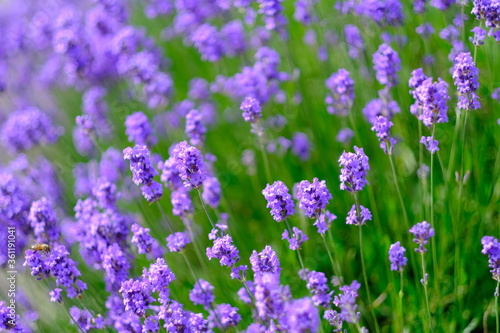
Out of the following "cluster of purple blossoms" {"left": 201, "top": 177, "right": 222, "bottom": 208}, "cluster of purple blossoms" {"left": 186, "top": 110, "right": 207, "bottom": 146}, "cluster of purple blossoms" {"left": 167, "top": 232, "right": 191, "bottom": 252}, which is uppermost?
"cluster of purple blossoms" {"left": 186, "top": 110, "right": 207, "bottom": 146}

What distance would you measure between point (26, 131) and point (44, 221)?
5.17 feet

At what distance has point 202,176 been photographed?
99.7 inches

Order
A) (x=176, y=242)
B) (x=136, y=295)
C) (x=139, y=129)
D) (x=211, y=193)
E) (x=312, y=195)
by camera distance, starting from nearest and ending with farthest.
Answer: (x=312, y=195)
(x=136, y=295)
(x=176, y=242)
(x=211, y=193)
(x=139, y=129)

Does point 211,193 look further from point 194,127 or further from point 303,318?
point 303,318

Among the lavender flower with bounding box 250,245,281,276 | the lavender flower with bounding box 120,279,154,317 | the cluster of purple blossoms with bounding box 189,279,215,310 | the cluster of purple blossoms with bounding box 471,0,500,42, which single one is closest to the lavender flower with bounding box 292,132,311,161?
the cluster of purple blossoms with bounding box 189,279,215,310

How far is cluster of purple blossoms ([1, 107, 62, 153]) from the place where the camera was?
4.45m

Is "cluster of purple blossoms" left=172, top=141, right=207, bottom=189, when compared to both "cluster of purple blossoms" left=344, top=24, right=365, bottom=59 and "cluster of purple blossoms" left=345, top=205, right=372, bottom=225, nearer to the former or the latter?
"cluster of purple blossoms" left=345, top=205, right=372, bottom=225

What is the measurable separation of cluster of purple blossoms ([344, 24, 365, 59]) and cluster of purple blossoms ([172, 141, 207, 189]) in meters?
2.06

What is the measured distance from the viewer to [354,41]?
4.20 meters

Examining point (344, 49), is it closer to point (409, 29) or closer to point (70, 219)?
point (409, 29)

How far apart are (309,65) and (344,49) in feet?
5.00

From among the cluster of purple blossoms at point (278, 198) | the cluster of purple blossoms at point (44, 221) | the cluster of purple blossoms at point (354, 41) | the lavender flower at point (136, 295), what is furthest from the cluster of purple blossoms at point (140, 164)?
the cluster of purple blossoms at point (354, 41)

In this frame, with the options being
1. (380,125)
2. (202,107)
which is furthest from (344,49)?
(380,125)

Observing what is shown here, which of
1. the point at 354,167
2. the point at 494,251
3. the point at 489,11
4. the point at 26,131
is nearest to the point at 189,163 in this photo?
the point at 354,167
